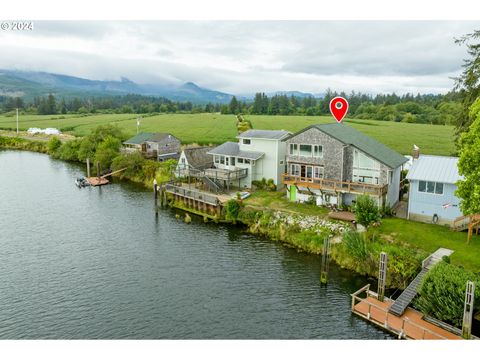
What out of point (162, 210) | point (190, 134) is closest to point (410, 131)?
point (190, 134)

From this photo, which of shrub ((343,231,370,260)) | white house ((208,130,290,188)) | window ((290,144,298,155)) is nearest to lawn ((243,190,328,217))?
white house ((208,130,290,188))

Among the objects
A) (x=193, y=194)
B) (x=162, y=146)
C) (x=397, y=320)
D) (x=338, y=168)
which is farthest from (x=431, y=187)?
(x=162, y=146)

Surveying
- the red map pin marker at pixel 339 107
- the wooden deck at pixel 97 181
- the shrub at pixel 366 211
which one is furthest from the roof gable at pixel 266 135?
the wooden deck at pixel 97 181

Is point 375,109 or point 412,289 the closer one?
point 412,289

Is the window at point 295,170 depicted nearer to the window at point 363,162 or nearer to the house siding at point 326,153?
the house siding at point 326,153

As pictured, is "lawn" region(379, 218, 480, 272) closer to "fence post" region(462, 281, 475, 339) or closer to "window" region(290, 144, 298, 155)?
"fence post" region(462, 281, 475, 339)

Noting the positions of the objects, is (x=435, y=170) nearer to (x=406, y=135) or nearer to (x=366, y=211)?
(x=366, y=211)

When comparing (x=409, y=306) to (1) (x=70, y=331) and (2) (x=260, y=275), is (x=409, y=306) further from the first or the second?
(1) (x=70, y=331)
